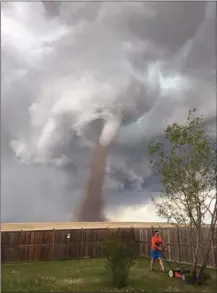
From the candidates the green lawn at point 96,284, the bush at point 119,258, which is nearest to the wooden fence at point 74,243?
the green lawn at point 96,284

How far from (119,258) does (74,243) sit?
31.7ft

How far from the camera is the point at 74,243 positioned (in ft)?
58.8

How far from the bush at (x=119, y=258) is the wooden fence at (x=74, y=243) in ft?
19.8

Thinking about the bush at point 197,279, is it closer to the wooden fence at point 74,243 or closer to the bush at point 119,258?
the bush at point 119,258

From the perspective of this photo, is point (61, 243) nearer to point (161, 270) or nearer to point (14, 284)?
point (161, 270)

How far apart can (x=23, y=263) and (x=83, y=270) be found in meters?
4.61

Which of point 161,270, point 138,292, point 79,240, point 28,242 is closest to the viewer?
point 138,292

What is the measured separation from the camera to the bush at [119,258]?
8895 millimetres

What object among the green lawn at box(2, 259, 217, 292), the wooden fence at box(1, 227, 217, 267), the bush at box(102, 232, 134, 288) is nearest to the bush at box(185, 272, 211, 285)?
the green lawn at box(2, 259, 217, 292)

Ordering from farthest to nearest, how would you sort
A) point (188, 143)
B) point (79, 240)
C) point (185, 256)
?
point (79, 240) < point (185, 256) < point (188, 143)

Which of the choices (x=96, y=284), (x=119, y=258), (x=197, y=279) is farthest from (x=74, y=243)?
(x=119, y=258)

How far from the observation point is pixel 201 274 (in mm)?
10164

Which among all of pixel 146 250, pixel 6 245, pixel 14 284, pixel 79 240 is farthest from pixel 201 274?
pixel 6 245

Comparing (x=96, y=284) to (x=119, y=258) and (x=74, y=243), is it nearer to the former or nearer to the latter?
(x=119, y=258)
